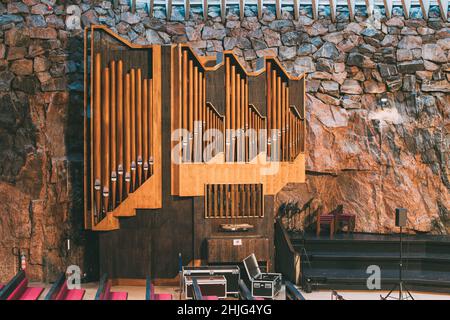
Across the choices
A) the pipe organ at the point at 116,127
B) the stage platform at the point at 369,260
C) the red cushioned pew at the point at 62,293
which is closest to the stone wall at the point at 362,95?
the stage platform at the point at 369,260

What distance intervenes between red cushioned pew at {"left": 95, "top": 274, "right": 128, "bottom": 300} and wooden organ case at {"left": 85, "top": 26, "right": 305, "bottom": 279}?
363mm

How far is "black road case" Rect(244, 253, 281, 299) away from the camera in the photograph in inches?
367

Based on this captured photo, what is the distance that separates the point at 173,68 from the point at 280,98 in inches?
62.9

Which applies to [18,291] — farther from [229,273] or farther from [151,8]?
[151,8]

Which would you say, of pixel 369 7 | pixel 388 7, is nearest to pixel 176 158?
pixel 369 7

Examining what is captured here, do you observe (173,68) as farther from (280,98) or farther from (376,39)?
(376,39)

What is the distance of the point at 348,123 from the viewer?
39.9ft

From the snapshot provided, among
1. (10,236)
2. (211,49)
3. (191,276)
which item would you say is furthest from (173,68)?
(10,236)

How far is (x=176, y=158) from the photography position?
998 cm

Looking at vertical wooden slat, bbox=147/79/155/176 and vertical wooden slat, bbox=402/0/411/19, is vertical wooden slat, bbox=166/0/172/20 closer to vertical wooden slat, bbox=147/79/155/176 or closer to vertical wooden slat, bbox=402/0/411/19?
vertical wooden slat, bbox=147/79/155/176

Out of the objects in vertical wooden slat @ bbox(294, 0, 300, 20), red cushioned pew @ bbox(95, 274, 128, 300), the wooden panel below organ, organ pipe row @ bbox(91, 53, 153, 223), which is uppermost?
vertical wooden slat @ bbox(294, 0, 300, 20)

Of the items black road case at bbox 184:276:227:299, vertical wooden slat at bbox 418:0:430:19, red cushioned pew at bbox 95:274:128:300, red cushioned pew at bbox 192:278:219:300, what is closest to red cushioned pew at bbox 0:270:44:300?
red cushioned pew at bbox 95:274:128:300

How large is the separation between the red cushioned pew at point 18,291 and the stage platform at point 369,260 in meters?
3.58

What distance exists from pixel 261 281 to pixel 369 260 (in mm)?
1891
